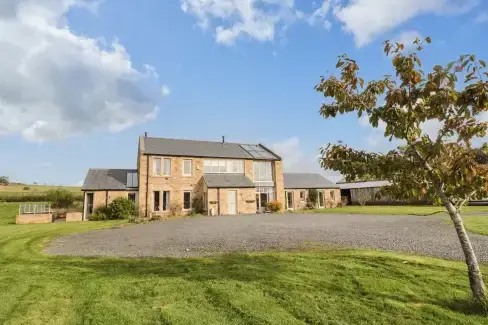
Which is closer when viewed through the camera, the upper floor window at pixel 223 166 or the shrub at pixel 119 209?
the shrub at pixel 119 209

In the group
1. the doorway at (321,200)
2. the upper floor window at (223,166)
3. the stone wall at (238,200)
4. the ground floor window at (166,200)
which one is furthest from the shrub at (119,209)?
the doorway at (321,200)

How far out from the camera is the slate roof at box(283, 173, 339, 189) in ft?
125

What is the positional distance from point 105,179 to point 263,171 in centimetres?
1678

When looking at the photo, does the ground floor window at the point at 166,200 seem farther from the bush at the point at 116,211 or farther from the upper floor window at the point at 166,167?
the bush at the point at 116,211

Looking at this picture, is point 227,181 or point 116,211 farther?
point 227,181

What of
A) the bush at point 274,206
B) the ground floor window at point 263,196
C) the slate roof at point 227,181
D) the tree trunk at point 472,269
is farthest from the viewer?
the ground floor window at point 263,196

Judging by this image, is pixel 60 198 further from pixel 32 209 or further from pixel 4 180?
pixel 4 180

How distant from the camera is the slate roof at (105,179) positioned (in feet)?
89.6

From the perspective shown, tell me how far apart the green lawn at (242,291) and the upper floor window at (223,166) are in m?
23.5

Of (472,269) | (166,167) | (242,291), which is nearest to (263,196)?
(166,167)

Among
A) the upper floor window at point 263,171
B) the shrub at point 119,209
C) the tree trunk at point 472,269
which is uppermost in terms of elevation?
the upper floor window at point 263,171

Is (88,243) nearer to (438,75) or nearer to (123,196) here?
(438,75)

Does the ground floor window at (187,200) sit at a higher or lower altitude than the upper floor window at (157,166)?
lower

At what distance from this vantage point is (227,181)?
30.6m
